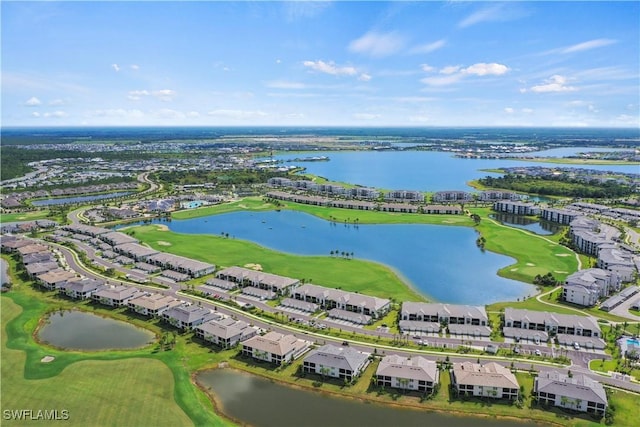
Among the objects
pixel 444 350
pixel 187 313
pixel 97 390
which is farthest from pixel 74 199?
pixel 444 350

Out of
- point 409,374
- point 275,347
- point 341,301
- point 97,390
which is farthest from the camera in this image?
point 341,301

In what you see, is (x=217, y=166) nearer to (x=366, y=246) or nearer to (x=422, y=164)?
(x=422, y=164)

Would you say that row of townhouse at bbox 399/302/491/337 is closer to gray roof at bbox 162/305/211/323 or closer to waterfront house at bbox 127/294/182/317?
gray roof at bbox 162/305/211/323

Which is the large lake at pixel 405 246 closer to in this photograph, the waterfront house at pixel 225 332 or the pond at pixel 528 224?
the pond at pixel 528 224

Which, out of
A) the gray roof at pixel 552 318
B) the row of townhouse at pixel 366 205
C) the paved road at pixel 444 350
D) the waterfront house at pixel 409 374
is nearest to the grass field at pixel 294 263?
the paved road at pixel 444 350

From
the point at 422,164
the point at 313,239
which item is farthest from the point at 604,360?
the point at 422,164

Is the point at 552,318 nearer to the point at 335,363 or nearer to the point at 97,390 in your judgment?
the point at 335,363
